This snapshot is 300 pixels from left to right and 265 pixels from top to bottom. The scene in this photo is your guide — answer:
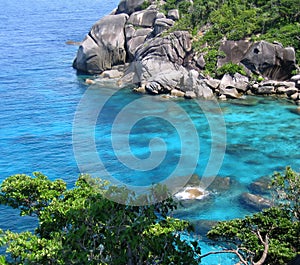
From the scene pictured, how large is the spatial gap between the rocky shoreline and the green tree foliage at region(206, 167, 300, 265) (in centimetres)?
3269

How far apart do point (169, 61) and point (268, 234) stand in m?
40.1

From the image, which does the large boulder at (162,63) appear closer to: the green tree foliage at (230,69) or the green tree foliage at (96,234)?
the green tree foliage at (230,69)

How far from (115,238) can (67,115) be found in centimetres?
3538

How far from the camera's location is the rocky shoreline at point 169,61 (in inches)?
1978

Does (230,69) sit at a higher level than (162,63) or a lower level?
higher

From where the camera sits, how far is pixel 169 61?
54344mm

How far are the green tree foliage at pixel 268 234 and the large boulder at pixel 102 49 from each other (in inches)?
1843

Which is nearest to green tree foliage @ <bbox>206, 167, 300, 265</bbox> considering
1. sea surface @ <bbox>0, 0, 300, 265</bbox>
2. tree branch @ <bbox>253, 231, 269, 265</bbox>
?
tree branch @ <bbox>253, 231, 269, 265</bbox>

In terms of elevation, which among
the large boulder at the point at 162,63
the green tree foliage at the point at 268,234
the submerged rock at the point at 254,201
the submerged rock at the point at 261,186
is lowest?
the submerged rock at the point at 261,186

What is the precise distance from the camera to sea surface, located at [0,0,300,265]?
109 feet

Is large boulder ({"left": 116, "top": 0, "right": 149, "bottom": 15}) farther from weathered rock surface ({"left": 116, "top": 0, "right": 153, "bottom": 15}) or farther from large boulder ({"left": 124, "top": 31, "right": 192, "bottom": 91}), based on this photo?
large boulder ({"left": 124, "top": 31, "right": 192, "bottom": 91})

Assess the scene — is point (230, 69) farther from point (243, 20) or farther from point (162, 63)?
point (243, 20)


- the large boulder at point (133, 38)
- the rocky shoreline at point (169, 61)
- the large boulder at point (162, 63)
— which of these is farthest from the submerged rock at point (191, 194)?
the large boulder at point (133, 38)

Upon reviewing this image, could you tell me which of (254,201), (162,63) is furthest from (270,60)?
(254,201)
